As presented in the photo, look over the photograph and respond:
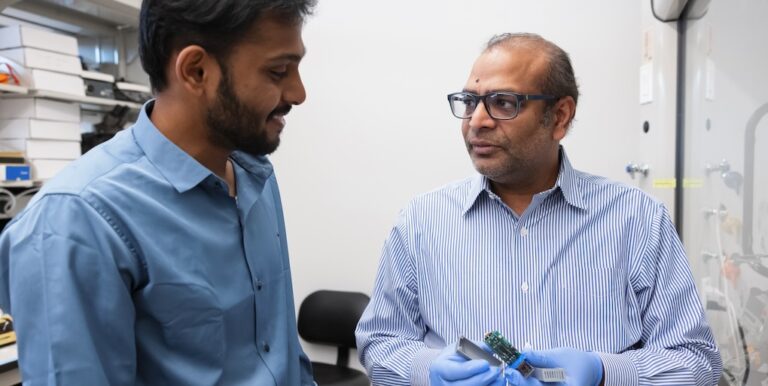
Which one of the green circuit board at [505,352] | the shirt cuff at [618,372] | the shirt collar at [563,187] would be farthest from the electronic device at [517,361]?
the shirt collar at [563,187]

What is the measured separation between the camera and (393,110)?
8.34ft

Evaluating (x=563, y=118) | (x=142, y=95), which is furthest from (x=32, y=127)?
(x=563, y=118)

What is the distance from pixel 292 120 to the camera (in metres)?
2.71

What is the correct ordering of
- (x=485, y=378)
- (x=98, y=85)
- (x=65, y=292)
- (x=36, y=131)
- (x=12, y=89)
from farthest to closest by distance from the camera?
(x=98, y=85)
(x=36, y=131)
(x=12, y=89)
(x=485, y=378)
(x=65, y=292)

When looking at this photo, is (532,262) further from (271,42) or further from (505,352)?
(271,42)

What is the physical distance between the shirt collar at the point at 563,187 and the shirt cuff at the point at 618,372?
13.6 inches

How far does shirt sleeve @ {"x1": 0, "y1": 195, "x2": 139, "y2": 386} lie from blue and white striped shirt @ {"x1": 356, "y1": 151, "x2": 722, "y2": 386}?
25.3 inches

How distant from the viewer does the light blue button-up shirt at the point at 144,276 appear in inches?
25.7

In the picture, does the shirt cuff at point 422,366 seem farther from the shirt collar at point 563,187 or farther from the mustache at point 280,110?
the mustache at point 280,110

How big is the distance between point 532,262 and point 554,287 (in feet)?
0.23

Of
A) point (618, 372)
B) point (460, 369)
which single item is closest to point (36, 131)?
point (460, 369)

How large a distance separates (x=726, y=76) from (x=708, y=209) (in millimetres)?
489

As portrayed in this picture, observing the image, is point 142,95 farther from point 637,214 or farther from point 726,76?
point 726,76

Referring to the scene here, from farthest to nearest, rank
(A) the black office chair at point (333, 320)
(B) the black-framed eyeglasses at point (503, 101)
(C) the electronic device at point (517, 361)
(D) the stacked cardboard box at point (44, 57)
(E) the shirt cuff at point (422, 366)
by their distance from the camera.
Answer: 1. (A) the black office chair at point (333, 320)
2. (D) the stacked cardboard box at point (44, 57)
3. (B) the black-framed eyeglasses at point (503, 101)
4. (E) the shirt cuff at point (422, 366)
5. (C) the electronic device at point (517, 361)
